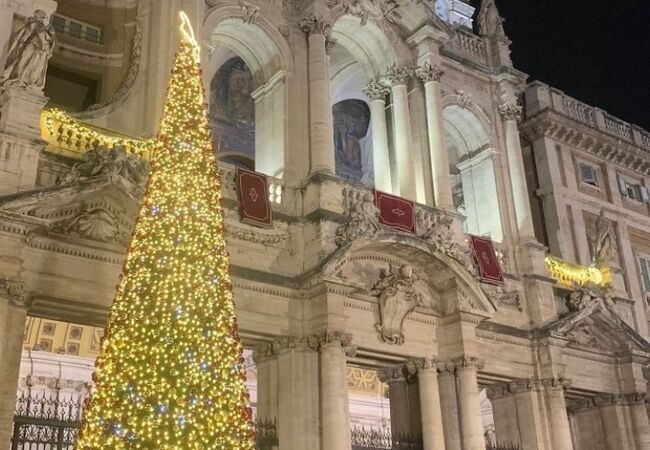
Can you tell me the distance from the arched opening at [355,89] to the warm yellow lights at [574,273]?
5.90 m

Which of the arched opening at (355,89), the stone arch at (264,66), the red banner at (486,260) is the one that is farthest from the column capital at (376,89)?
the red banner at (486,260)

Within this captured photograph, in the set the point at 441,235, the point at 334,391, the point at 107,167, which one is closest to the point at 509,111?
the point at 441,235

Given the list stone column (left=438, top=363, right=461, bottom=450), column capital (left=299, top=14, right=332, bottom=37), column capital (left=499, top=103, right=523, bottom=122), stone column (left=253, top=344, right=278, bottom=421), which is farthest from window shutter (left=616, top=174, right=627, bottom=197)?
stone column (left=253, top=344, right=278, bottom=421)

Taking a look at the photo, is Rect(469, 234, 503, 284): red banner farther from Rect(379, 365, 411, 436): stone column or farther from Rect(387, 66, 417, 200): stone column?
Rect(379, 365, 411, 436): stone column

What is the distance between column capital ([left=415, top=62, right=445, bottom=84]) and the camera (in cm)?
2117

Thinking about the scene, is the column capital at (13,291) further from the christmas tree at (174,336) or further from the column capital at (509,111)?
the column capital at (509,111)

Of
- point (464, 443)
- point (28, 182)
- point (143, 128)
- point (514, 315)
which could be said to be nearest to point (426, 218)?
point (514, 315)

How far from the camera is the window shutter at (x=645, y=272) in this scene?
85.7 feet

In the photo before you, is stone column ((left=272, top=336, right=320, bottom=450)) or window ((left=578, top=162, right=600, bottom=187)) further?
window ((left=578, top=162, right=600, bottom=187))

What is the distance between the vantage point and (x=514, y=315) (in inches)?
808

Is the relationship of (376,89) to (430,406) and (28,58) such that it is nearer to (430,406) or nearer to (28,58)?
(430,406)

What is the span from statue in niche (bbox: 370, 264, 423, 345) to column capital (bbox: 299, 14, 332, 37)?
20.2 ft

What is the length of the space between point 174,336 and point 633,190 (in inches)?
859

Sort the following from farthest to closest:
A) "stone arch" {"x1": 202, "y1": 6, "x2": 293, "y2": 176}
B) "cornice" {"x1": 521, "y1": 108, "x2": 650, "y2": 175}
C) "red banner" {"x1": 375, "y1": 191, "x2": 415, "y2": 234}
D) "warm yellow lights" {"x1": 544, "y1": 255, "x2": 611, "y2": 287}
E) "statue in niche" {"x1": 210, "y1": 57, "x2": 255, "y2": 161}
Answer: "cornice" {"x1": 521, "y1": 108, "x2": 650, "y2": 175} < "statue in niche" {"x1": 210, "y1": 57, "x2": 255, "y2": 161} < "warm yellow lights" {"x1": 544, "y1": 255, "x2": 611, "y2": 287} < "stone arch" {"x1": 202, "y1": 6, "x2": 293, "y2": 176} < "red banner" {"x1": 375, "y1": 191, "x2": 415, "y2": 234}
